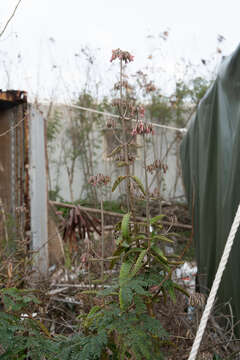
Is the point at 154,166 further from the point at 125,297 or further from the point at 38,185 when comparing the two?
the point at 38,185

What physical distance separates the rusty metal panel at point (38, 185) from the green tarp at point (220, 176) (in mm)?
1390

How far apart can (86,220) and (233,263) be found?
959mm

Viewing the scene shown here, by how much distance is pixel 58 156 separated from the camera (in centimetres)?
898

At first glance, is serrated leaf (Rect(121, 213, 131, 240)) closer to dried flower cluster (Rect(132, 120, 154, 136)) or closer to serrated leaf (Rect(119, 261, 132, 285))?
serrated leaf (Rect(119, 261, 132, 285))

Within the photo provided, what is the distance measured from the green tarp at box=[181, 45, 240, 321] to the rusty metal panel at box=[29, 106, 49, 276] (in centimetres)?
139

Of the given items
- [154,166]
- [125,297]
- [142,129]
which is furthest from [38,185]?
[125,297]

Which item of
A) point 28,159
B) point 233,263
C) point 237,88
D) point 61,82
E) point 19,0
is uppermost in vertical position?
point 61,82

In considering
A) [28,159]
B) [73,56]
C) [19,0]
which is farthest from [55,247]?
[73,56]

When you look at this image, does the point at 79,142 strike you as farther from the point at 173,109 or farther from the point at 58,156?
the point at 173,109

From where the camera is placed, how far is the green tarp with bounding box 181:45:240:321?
2.18 m

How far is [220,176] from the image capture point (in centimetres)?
253

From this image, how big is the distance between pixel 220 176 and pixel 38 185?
5.93 ft

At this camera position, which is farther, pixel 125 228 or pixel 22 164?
pixel 22 164

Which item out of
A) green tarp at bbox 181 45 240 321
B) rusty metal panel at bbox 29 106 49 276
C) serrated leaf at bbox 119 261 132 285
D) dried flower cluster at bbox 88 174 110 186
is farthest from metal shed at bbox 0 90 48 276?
serrated leaf at bbox 119 261 132 285
